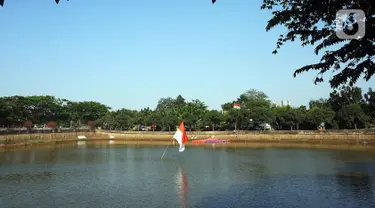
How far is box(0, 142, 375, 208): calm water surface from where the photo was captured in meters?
15.7

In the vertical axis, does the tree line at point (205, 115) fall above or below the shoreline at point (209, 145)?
above

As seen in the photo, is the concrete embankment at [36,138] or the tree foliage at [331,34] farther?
the concrete embankment at [36,138]

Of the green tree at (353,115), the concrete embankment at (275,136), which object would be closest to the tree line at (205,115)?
the green tree at (353,115)

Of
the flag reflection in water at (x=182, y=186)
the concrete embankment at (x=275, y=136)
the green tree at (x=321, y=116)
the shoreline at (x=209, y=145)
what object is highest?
the green tree at (x=321, y=116)

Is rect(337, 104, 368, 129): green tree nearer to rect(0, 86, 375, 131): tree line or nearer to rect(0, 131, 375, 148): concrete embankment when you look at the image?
rect(0, 86, 375, 131): tree line

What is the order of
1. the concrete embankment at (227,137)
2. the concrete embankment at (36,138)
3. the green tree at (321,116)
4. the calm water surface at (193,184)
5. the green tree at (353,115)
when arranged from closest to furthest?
the calm water surface at (193,184)
the concrete embankment at (36,138)
the concrete embankment at (227,137)
the green tree at (353,115)
the green tree at (321,116)

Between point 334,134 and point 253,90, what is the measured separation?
154 ft

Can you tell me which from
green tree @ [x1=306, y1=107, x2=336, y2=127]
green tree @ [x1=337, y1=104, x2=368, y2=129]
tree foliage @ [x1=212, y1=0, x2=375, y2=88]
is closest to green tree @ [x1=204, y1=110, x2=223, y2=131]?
green tree @ [x1=306, y1=107, x2=336, y2=127]

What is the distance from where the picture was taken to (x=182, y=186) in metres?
19.3

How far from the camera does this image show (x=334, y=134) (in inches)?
1937

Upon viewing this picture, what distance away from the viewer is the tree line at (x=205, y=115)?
53.8m

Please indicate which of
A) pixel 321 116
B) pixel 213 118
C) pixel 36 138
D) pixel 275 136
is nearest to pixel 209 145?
pixel 275 136

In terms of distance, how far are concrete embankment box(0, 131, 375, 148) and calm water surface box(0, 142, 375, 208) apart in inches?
751

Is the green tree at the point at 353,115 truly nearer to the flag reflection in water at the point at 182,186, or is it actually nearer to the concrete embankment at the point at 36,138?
the flag reflection in water at the point at 182,186
